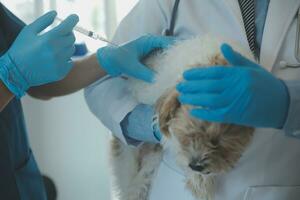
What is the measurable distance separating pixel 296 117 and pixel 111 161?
77cm

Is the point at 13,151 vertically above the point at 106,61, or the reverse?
the point at 106,61

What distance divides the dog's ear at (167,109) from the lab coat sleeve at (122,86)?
Answer: 227mm

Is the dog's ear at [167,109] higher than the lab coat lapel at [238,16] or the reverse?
the reverse

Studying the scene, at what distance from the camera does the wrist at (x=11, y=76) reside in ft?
3.88

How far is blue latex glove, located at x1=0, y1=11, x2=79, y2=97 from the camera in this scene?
1192 millimetres

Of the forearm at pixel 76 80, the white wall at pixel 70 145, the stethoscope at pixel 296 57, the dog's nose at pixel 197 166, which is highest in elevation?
the stethoscope at pixel 296 57

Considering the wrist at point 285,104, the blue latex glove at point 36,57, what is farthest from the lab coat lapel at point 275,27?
the blue latex glove at point 36,57

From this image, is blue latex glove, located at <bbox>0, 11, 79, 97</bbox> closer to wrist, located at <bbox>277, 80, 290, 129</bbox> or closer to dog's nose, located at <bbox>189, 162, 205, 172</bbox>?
dog's nose, located at <bbox>189, 162, 205, 172</bbox>

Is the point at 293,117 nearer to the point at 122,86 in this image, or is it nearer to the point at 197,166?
the point at 197,166

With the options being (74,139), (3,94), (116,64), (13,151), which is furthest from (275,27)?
(74,139)

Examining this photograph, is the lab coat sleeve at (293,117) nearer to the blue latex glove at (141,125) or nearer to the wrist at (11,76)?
the blue latex glove at (141,125)

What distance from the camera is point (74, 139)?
7.64 feet

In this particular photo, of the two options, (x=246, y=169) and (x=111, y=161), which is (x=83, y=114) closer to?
(x=111, y=161)

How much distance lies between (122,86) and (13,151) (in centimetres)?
41
